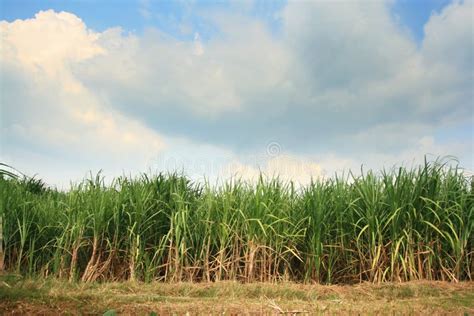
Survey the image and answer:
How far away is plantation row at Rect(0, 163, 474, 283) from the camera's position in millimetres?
4812

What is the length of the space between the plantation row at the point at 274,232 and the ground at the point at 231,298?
0.52 meters

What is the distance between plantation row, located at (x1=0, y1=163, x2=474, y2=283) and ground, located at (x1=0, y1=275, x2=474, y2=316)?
1.69ft

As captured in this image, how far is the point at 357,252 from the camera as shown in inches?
197

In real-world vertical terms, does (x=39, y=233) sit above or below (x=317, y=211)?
below

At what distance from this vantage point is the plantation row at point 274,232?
4.81 metres

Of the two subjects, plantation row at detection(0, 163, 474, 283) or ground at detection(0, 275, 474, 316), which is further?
plantation row at detection(0, 163, 474, 283)

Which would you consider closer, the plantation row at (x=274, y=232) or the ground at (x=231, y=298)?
the ground at (x=231, y=298)

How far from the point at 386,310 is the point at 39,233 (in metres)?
4.15

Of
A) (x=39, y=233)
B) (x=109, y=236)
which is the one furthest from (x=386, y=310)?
(x=39, y=233)

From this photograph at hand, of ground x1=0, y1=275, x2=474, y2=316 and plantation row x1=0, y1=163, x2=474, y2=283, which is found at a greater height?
plantation row x1=0, y1=163, x2=474, y2=283

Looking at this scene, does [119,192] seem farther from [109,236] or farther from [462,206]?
[462,206]

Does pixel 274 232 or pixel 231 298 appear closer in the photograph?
pixel 231 298

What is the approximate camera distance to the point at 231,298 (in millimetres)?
3775

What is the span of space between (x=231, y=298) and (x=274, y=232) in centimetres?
121
